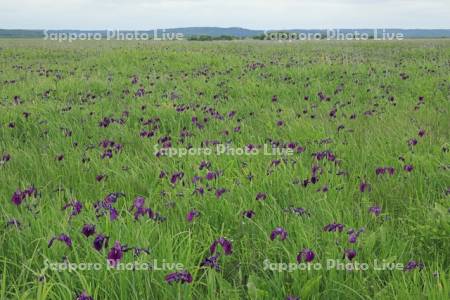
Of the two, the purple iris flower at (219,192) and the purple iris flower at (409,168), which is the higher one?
the purple iris flower at (409,168)

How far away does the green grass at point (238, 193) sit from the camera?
2309 mm

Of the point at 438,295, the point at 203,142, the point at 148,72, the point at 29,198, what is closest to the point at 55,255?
the point at 29,198

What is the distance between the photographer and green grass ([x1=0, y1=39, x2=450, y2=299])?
2.31m

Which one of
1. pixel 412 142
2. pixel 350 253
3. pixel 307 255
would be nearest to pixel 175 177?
pixel 307 255

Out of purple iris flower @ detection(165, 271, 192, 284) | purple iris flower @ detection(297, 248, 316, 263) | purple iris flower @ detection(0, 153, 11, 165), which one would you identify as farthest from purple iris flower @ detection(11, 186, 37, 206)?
purple iris flower @ detection(297, 248, 316, 263)

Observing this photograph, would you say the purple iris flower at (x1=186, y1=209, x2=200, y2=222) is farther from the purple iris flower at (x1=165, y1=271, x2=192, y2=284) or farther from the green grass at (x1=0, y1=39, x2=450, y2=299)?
the purple iris flower at (x1=165, y1=271, x2=192, y2=284)

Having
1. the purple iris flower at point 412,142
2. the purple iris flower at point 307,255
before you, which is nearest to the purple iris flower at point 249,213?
the purple iris flower at point 307,255

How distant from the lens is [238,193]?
3.39m

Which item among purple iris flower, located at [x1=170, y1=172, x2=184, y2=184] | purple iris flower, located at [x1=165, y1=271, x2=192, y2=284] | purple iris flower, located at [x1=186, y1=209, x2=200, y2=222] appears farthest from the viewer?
purple iris flower, located at [x1=170, y1=172, x2=184, y2=184]

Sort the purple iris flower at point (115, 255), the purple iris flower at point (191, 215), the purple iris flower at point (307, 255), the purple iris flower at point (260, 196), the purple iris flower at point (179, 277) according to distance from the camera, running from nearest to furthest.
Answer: the purple iris flower at point (179, 277), the purple iris flower at point (115, 255), the purple iris flower at point (307, 255), the purple iris flower at point (191, 215), the purple iris flower at point (260, 196)

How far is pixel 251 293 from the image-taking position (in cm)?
222

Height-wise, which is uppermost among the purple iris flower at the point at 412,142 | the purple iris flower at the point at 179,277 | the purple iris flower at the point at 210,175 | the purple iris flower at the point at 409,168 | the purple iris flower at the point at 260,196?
the purple iris flower at the point at 412,142

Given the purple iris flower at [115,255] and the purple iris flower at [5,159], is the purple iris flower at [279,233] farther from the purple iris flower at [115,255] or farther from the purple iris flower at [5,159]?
the purple iris flower at [5,159]

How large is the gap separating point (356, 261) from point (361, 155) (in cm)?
212
